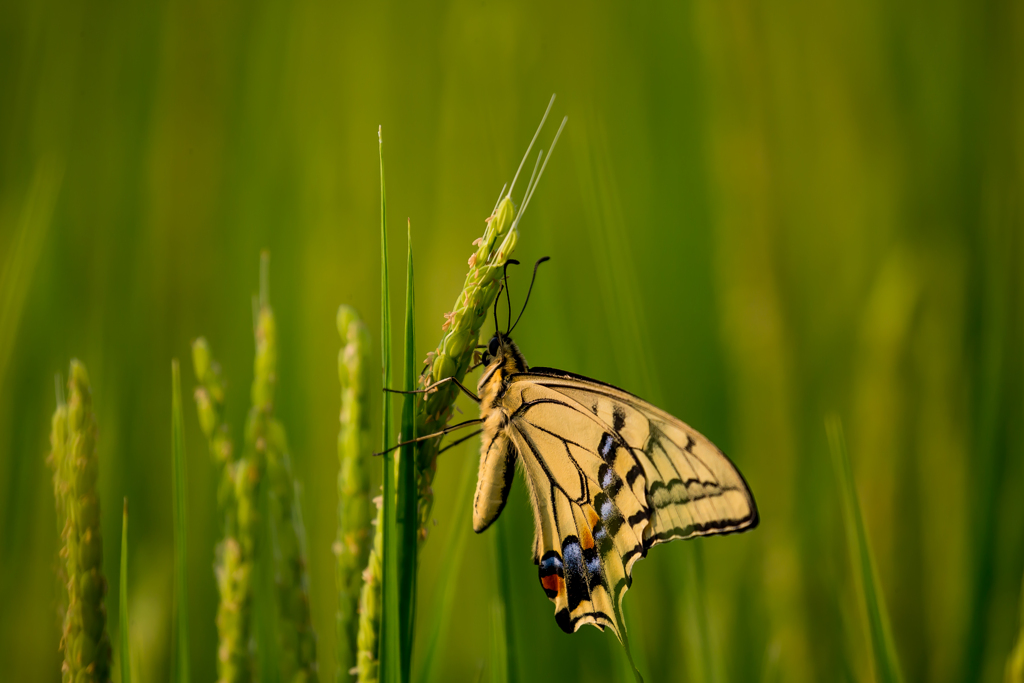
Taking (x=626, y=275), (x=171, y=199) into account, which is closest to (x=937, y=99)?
(x=626, y=275)

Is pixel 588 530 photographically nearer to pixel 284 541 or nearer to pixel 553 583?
pixel 553 583

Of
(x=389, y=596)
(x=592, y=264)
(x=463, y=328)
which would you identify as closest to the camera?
(x=389, y=596)

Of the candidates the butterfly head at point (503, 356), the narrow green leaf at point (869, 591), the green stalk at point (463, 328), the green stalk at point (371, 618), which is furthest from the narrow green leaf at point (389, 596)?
the narrow green leaf at point (869, 591)

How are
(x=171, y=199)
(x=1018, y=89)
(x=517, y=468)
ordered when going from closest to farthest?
(x=517, y=468) < (x=171, y=199) < (x=1018, y=89)

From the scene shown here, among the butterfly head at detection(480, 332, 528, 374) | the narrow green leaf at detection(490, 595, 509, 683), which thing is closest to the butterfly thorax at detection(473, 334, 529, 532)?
the butterfly head at detection(480, 332, 528, 374)

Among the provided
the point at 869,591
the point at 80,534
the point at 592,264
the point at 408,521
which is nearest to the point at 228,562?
the point at 80,534

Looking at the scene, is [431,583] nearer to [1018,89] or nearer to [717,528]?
[717,528]
